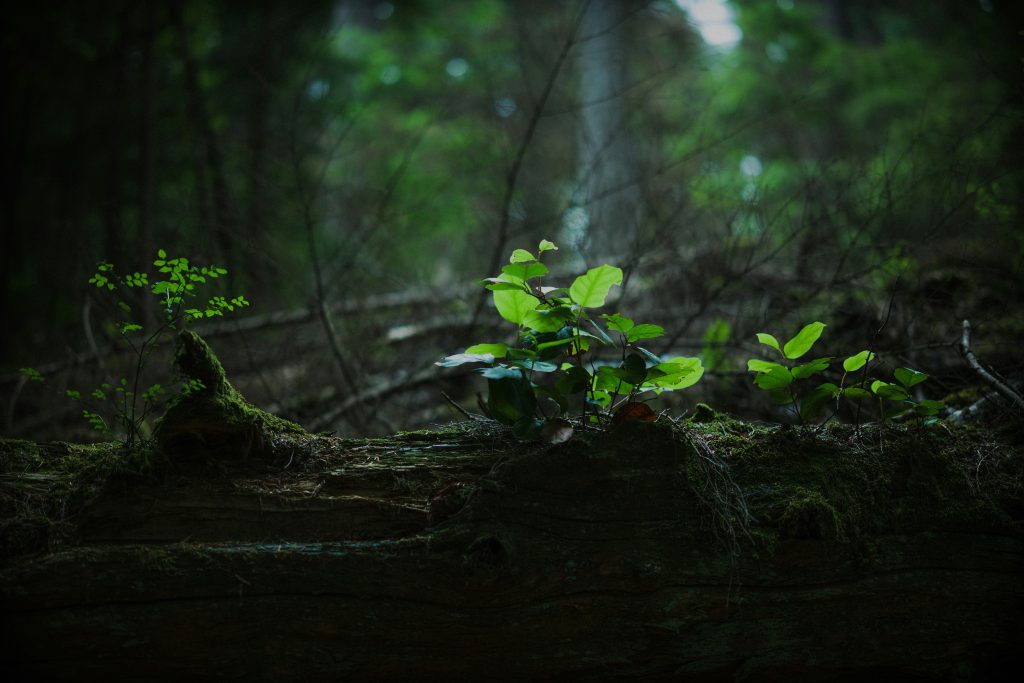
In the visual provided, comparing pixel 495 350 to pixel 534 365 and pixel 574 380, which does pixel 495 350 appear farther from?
pixel 574 380

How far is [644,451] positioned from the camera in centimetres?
229

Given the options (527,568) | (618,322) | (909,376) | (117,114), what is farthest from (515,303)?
(117,114)

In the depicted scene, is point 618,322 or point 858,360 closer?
point 618,322

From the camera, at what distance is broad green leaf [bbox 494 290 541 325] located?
7.72 feet

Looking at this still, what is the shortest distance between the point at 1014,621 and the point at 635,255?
9.29 ft

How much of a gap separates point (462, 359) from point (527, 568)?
65cm

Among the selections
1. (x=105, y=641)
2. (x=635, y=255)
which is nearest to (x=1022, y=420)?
(x=635, y=255)

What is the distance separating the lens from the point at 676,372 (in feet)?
7.61

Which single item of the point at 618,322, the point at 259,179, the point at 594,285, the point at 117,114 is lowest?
the point at 618,322

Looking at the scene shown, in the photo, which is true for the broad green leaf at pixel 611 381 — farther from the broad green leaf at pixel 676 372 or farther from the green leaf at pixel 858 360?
the green leaf at pixel 858 360

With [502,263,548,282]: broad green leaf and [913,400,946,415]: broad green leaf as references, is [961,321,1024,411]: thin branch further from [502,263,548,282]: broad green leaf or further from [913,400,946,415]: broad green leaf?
[502,263,548,282]: broad green leaf

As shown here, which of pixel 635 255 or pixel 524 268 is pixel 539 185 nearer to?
pixel 635 255

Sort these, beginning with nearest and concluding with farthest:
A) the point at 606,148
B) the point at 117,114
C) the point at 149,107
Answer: the point at 606,148
the point at 149,107
the point at 117,114

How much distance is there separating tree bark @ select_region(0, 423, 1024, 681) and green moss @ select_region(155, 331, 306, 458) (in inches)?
2.7
